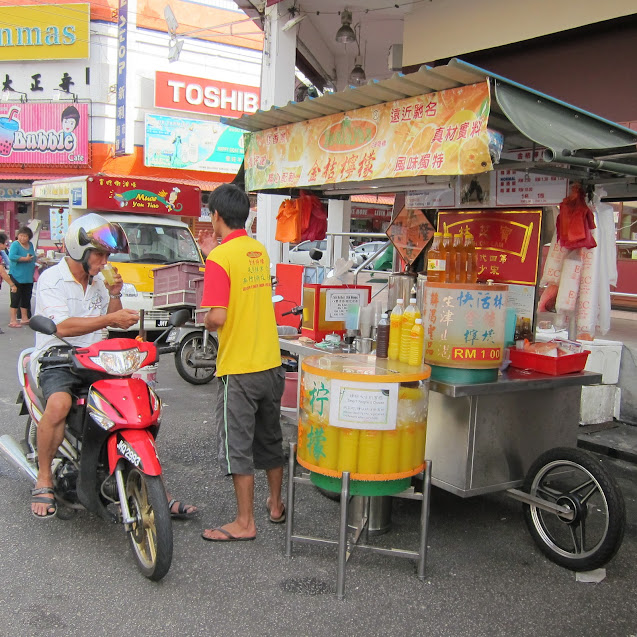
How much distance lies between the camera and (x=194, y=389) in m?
7.58

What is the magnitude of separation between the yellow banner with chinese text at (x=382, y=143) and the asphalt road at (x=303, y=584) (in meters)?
2.21

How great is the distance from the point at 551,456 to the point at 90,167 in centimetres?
2264

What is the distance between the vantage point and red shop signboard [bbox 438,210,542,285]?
4.32 meters

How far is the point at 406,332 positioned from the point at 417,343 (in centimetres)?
10

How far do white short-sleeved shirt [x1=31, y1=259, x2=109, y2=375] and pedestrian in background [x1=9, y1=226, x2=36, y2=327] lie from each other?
8.11 meters

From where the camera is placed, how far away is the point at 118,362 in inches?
137

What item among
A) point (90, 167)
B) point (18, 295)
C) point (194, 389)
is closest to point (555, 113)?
A: point (194, 389)

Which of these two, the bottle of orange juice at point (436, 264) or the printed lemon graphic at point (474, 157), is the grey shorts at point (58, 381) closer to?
the bottle of orange juice at point (436, 264)

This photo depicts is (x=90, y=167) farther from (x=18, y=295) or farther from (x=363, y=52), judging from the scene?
(x=363, y=52)

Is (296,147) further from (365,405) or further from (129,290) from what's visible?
(129,290)

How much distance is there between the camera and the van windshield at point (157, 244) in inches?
377

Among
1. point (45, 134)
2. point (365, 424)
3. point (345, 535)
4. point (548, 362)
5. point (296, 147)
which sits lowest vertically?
point (345, 535)

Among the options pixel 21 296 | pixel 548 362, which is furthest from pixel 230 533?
pixel 21 296

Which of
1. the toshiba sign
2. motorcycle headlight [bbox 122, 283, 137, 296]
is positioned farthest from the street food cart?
the toshiba sign
